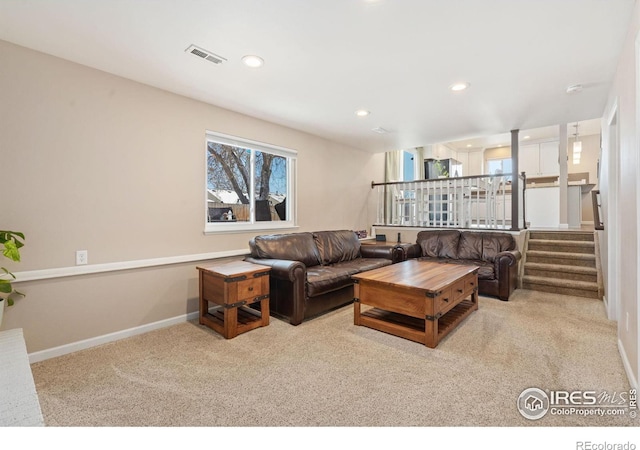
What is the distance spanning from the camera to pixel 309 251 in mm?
4066

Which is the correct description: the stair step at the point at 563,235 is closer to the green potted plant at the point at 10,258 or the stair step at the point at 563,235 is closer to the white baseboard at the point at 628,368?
the white baseboard at the point at 628,368

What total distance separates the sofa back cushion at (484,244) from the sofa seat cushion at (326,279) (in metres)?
2.02

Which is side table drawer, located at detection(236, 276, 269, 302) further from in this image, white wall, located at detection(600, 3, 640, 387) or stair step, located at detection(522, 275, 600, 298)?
stair step, located at detection(522, 275, 600, 298)

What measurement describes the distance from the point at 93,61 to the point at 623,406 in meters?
4.47

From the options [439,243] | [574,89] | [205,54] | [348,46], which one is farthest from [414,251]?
[205,54]

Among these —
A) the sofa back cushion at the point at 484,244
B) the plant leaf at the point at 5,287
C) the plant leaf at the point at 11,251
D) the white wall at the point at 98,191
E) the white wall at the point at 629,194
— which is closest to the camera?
the white wall at the point at 629,194

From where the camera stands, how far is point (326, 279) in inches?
135

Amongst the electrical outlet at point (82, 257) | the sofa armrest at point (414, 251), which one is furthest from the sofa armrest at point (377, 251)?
the electrical outlet at point (82, 257)

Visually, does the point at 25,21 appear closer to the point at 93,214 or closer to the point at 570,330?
the point at 93,214

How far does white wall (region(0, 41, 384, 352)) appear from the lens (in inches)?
93.9

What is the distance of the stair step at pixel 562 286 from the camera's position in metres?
4.03

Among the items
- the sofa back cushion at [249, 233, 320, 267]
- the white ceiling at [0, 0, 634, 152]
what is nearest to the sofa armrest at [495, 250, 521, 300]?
the white ceiling at [0, 0, 634, 152]

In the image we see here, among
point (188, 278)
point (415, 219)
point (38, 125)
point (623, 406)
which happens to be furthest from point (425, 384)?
point (415, 219)

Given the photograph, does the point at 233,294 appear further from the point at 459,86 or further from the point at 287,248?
the point at 459,86
